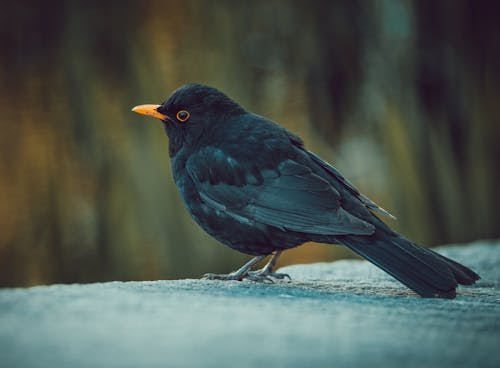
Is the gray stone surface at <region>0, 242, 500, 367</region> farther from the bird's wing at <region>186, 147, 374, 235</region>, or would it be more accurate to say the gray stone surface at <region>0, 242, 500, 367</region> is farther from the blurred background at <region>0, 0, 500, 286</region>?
the blurred background at <region>0, 0, 500, 286</region>

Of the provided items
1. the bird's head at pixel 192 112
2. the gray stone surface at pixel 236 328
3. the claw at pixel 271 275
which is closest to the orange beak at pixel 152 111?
the bird's head at pixel 192 112

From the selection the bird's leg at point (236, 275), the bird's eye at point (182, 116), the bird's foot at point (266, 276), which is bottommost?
the bird's foot at point (266, 276)

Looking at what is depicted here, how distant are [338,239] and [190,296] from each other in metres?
1.03

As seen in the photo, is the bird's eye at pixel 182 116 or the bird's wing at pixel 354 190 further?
the bird's eye at pixel 182 116

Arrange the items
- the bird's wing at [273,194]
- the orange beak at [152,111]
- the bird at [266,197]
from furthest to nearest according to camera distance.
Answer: the orange beak at [152,111], the bird's wing at [273,194], the bird at [266,197]

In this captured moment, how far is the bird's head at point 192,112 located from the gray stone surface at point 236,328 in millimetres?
1290

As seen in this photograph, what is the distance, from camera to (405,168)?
5.63 meters

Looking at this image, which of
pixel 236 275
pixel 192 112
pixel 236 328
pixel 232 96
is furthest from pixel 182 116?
pixel 236 328

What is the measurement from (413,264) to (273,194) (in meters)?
0.83

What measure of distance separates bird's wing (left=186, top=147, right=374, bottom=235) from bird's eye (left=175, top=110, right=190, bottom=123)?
299mm

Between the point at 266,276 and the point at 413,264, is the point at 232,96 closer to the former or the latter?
the point at 266,276

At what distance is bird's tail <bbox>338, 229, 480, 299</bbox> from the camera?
291 centimetres

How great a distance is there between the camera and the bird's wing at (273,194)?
3250 mm

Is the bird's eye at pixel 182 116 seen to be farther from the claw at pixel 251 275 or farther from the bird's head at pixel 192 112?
the claw at pixel 251 275
